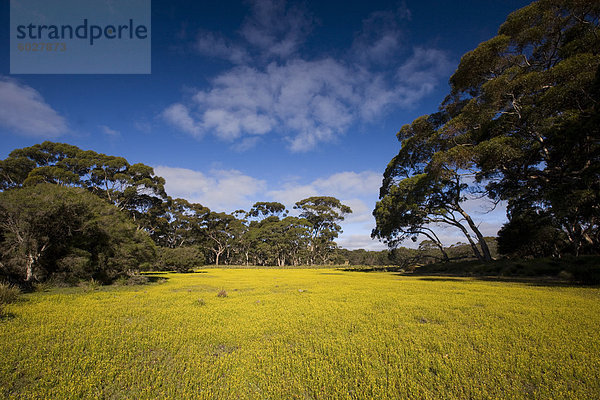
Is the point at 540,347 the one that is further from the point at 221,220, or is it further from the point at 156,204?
the point at 221,220

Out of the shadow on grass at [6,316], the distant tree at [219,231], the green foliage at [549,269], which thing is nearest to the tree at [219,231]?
the distant tree at [219,231]

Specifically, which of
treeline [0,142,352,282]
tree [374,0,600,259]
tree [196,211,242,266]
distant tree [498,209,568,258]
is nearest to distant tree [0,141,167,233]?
treeline [0,142,352,282]

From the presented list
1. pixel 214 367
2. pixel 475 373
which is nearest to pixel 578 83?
pixel 475 373

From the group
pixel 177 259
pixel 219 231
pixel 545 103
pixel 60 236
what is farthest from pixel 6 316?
pixel 219 231

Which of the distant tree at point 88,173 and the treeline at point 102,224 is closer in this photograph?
the treeline at point 102,224

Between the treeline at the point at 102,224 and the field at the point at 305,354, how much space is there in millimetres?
6800

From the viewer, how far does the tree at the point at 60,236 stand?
32.5 ft

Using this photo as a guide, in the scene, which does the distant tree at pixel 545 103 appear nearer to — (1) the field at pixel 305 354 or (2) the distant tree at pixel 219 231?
(1) the field at pixel 305 354

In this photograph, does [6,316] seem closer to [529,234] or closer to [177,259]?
[177,259]

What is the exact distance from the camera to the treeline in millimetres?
10227

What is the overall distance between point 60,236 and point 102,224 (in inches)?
66.5

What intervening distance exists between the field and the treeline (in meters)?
6.80

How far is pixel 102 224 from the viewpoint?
42.2 feet

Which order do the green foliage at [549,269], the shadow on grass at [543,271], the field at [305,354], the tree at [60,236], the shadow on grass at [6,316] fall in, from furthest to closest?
1. the green foliage at [549,269]
2. the shadow on grass at [543,271]
3. the tree at [60,236]
4. the shadow on grass at [6,316]
5. the field at [305,354]
